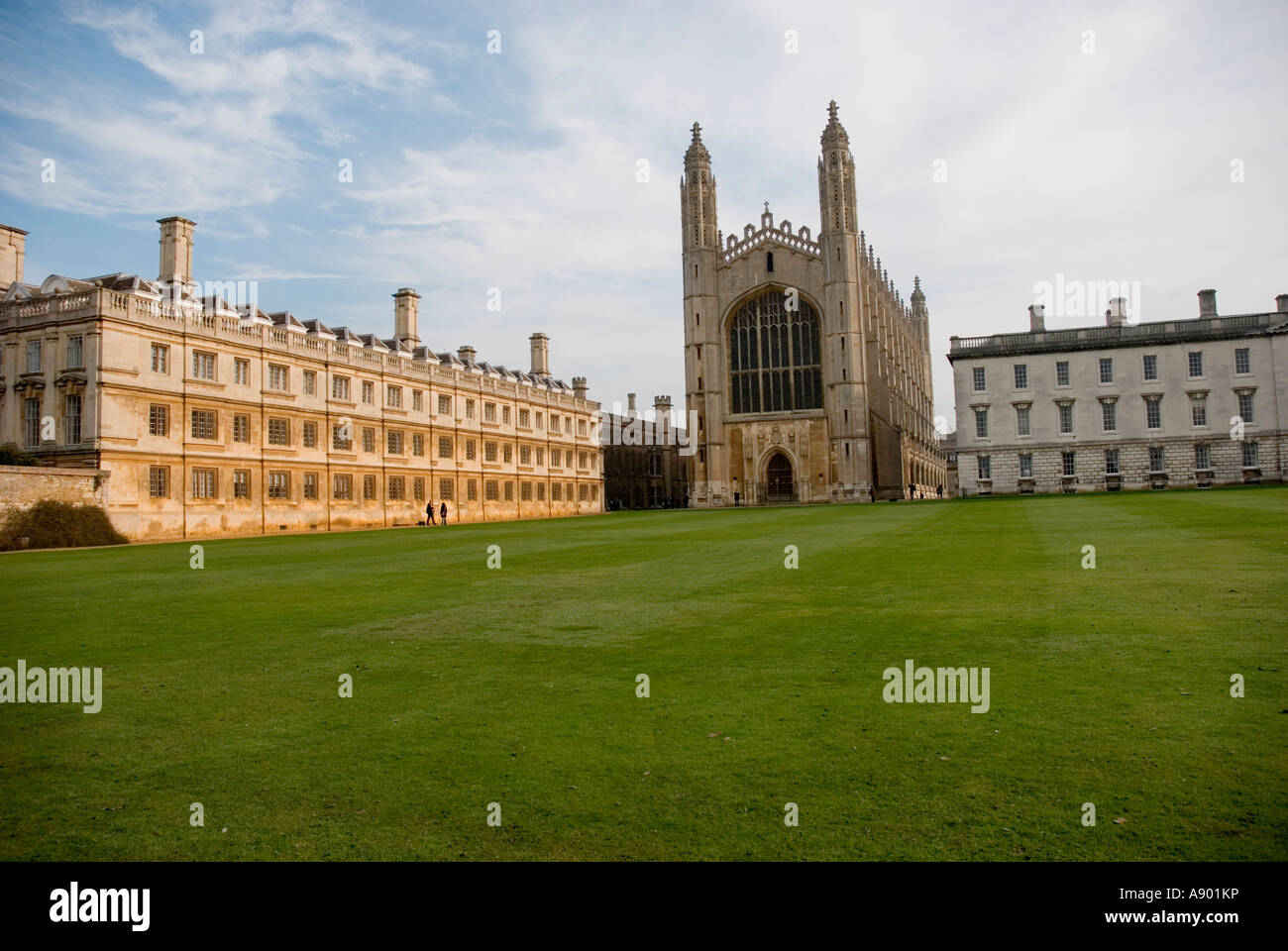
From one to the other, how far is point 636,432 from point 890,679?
3678 inches

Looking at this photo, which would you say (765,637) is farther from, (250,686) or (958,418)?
(958,418)

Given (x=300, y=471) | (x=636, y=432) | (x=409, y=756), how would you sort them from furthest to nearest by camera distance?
(x=636, y=432) < (x=300, y=471) < (x=409, y=756)

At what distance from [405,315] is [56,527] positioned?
32922 mm

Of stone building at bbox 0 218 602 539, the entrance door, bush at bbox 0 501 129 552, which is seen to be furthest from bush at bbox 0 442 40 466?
the entrance door

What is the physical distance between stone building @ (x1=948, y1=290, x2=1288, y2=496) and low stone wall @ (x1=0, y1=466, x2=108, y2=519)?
5459 centimetres

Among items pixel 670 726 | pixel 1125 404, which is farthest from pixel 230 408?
pixel 1125 404

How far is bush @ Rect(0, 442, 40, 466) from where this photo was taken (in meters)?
32.4

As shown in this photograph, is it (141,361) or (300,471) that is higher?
(141,361)

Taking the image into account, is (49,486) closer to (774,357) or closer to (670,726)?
(670,726)

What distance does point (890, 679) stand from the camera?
6867 millimetres

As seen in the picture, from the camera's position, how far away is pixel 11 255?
40.4m

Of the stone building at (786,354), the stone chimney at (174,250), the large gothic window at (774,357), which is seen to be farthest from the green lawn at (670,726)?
the large gothic window at (774,357)

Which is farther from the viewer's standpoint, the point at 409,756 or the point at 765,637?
the point at 765,637
